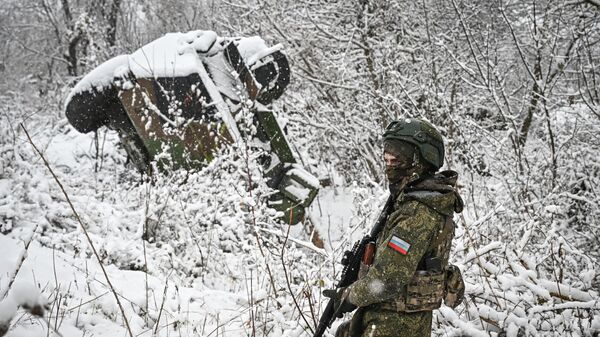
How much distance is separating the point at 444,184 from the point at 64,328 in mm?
2291

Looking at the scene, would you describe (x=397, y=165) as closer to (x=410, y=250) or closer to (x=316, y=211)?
(x=410, y=250)

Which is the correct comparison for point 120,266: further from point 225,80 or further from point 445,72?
point 445,72

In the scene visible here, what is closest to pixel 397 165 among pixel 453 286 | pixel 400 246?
pixel 400 246

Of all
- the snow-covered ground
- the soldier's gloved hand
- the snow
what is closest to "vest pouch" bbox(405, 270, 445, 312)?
the soldier's gloved hand

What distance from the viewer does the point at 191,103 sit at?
195 inches

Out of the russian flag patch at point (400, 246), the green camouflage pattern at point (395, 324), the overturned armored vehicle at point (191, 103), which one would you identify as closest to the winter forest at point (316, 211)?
the overturned armored vehicle at point (191, 103)

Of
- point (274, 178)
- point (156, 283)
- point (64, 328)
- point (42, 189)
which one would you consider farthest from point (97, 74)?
point (64, 328)

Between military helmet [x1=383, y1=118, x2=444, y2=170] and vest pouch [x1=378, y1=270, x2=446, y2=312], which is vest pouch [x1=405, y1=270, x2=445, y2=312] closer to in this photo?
vest pouch [x1=378, y1=270, x2=446, y2=312]

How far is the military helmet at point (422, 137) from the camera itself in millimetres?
1911

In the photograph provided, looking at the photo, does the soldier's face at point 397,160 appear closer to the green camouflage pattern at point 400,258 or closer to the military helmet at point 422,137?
the military helmet at point 422,137

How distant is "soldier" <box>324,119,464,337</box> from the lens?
5.75ft

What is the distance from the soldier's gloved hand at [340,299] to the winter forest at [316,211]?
337 millimetres

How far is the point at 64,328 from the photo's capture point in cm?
246

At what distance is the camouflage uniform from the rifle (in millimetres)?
62
